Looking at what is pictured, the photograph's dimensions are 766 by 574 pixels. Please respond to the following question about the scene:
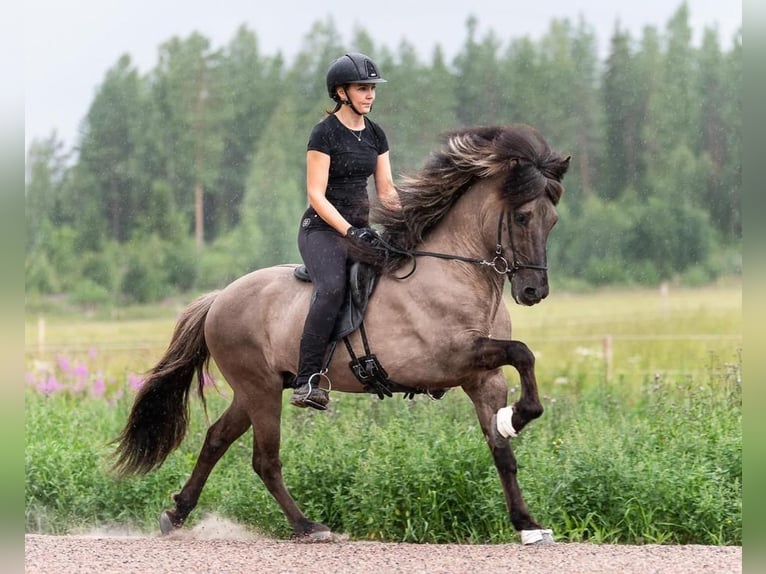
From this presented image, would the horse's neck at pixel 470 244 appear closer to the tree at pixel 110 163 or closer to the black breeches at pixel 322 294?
the black breeches at pixel 322 294

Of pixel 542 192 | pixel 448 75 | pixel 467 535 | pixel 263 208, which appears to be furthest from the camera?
pixel 448 75

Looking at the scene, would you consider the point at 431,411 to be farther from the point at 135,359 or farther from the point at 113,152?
the point at 113,152

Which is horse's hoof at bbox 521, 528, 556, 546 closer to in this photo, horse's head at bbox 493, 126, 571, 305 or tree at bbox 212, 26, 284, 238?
horse's head at bbox 493, 126, 571, 305

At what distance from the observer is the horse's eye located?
6742 mm

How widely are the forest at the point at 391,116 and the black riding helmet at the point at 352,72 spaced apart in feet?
46.6

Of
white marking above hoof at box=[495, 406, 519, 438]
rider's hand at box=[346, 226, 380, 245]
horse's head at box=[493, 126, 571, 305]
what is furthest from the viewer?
rider's hand at box=[346, 226, 380, 245]

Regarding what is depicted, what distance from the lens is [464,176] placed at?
23.2 feet

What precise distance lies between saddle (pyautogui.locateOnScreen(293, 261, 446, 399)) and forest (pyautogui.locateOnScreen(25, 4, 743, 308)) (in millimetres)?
14383

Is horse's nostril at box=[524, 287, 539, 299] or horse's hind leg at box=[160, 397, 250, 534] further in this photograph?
horse's hind leg at box=[160, 397, 250, 534]

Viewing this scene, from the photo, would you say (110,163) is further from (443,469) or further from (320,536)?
(320,536)

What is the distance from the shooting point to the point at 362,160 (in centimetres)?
733

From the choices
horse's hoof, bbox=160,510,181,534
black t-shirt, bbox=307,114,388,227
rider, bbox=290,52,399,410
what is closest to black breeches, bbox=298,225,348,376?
rider, bbox=290,52,399,410
